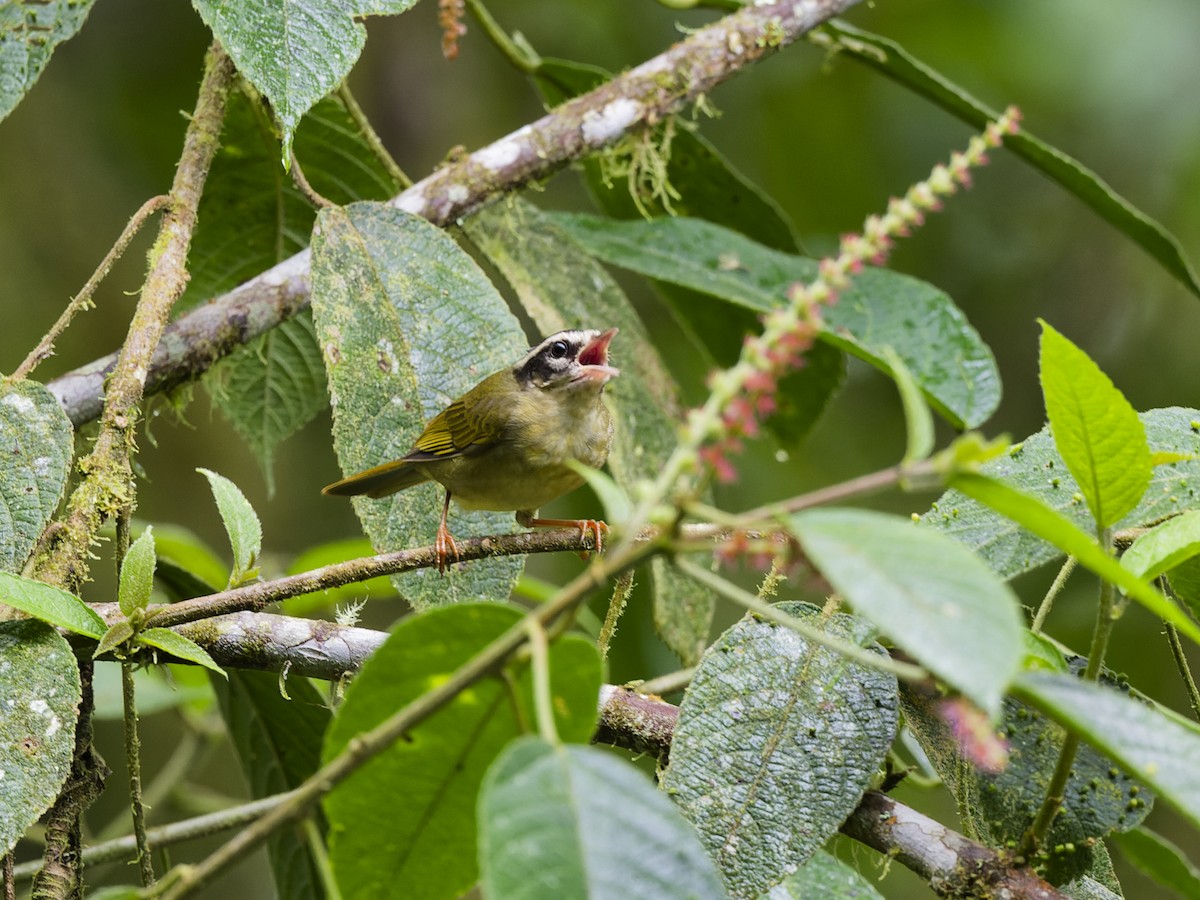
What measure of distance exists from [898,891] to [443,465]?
13.2 feet

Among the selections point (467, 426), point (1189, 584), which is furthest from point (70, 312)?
point (1189, 584)

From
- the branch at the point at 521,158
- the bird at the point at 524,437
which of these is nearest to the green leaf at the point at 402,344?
the bird at the point at 524,437

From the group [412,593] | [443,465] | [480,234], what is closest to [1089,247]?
[480,234]

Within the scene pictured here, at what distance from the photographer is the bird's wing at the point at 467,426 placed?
2574 mm

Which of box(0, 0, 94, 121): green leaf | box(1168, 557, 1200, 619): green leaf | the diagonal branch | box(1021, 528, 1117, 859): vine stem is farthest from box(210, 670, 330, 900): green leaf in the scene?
box(1168, 557, 1200, 619): green leaf

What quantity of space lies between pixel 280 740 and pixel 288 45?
137 cm

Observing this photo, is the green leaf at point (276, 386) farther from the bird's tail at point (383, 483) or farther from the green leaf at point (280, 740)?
the green leaf at point (280, 740)

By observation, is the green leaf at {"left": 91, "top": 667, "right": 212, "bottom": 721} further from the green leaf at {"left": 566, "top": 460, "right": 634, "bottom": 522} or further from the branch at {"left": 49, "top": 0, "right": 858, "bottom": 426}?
the green leaf at {"left": 566, "top": 460, "right": 634, "bottom": 522}

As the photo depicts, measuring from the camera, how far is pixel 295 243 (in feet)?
10.8

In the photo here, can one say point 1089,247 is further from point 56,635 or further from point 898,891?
point 56,635

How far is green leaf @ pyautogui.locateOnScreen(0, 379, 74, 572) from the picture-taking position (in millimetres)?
1891

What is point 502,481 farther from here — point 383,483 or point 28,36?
point 28,36

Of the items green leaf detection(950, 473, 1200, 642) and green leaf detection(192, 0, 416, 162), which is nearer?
green leaf detection(950, 473, 1200, 642)

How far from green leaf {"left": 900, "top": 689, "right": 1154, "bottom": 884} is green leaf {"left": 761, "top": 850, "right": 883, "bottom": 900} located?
174 mm
